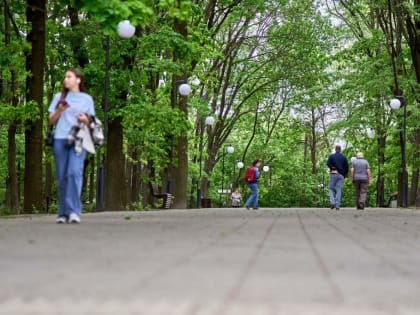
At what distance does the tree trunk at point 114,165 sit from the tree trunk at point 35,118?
4029 mm

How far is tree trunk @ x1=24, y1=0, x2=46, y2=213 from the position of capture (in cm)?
2020

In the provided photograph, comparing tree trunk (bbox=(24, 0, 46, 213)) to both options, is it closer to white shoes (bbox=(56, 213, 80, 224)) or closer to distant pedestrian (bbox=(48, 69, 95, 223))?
white shoes (bbox=(56, 213, 80, 224))

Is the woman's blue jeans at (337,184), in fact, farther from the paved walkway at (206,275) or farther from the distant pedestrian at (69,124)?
the paved walkway at (206,275)

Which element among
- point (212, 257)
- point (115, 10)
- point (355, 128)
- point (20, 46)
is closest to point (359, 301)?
point (212, 257)

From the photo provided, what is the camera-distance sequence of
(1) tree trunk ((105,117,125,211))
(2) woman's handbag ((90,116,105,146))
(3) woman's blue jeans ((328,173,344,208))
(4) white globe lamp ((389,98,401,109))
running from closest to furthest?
(2) woman's handbag ((90,116,105,146)) < (3) woman's blue jeans ((328,173,344,208)) < (1) tree trunk ((105,117,125,211)) < (4) white globe lamp ((389,98,401,109))

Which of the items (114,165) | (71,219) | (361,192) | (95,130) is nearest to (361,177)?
A: (361,192)

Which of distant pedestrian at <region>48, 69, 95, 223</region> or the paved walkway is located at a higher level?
distant pedestrian at <region>48, 69, 95, 223</region>

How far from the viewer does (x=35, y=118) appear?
65.4ft

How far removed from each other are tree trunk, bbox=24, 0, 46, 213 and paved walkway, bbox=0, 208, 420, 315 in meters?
11.8

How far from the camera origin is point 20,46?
21.2 m

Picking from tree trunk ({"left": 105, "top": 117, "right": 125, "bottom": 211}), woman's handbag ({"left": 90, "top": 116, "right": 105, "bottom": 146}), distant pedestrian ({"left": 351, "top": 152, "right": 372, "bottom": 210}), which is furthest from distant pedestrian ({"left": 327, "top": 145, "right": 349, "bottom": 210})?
woman's handbag ({"left": 90, "top": 116, "right": 105, "bottom": 146})

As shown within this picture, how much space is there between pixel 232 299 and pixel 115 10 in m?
8.68

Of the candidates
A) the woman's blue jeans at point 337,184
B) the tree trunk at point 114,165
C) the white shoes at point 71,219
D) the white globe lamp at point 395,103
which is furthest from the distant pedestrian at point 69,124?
the white globe lamp at point 395,103

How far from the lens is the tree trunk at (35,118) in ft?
66.3
